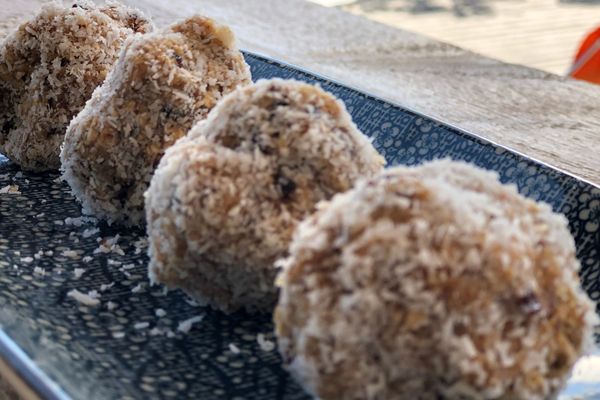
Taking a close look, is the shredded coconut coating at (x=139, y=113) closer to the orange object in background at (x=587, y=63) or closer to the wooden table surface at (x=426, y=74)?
the wooden table surface at (x=426, y=74)

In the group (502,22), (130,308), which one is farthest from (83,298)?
(502,22)

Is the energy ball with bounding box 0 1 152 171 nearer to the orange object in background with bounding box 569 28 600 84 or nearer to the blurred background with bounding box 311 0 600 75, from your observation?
the orange object in background with bounding box 569 28 600 84

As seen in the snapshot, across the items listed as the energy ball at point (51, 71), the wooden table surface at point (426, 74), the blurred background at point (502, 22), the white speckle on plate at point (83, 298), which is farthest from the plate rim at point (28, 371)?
the blurred background at point (502, 22)

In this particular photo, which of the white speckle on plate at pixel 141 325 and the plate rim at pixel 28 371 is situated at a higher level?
the plate rim at pixel 28 371

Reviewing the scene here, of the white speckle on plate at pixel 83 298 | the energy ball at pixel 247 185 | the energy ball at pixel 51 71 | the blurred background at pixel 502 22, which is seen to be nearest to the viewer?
the energy ball at pixel 247 185

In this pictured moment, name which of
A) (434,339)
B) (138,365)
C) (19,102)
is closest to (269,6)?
(19,102)

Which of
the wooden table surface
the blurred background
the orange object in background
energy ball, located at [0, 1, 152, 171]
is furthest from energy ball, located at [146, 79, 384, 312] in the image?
the blurred background

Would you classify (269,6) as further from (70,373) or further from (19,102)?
(70,373)
